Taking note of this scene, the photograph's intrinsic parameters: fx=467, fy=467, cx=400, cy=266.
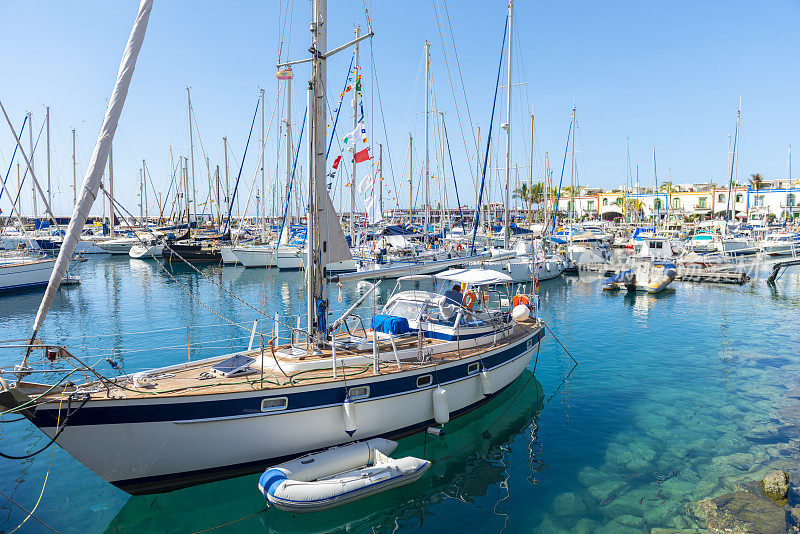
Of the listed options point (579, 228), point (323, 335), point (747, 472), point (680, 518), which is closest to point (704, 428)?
point (747, 472)

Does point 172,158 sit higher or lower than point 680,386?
higher

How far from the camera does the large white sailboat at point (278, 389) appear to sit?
7934mm

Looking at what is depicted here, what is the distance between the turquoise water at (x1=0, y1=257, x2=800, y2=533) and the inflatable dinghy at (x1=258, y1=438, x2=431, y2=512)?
635 mm

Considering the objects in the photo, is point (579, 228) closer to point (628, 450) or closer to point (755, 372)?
point (755, 372)

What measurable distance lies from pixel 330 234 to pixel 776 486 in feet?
37.1

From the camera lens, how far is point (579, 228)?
68.5 metres

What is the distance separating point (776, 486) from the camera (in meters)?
9.80

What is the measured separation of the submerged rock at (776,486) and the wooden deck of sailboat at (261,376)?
661 centimetres

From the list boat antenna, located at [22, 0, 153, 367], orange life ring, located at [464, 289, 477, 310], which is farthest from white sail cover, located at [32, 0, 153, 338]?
orange life ring, located at [464, 289, 477, 310]

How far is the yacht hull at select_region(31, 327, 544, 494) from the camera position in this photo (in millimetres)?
8195

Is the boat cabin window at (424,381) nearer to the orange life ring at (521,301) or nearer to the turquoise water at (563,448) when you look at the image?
the turquoise water at (563,448)

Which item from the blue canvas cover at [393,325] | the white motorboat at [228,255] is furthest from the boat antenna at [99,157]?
→ the white motorboat at [228,255]

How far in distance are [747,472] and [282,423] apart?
35.0ft

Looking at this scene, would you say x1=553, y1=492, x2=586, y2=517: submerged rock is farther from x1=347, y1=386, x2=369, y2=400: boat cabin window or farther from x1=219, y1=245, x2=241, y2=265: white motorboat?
x1=219, y1=245, x2=241, y2=265: white motorboat
